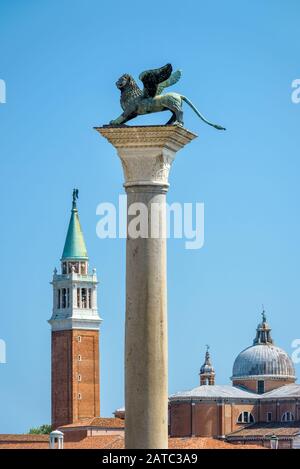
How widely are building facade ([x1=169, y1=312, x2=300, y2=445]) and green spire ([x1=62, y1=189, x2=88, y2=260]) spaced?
10.5 meters

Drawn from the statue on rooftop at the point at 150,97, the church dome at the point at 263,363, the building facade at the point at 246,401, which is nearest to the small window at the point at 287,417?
the building facade at the point at 246,401

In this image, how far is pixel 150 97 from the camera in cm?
1473

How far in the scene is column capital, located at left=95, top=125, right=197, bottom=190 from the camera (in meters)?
14.5

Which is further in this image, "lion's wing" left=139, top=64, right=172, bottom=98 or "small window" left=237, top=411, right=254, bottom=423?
"small window" left=237, top=411, right=254, bottom=423

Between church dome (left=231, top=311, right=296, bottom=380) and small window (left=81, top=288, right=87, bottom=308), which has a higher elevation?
small window (left=81, top=288, right=87, bottom=308)

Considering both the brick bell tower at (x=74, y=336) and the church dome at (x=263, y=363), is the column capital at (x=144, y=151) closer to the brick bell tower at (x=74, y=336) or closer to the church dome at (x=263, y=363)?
the brick bell tower at (x=74, y=336)

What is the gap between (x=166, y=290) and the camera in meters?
14.4

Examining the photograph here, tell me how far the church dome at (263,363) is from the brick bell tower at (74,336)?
28.7ft

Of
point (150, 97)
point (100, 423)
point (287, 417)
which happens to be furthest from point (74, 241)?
point (150, 97)

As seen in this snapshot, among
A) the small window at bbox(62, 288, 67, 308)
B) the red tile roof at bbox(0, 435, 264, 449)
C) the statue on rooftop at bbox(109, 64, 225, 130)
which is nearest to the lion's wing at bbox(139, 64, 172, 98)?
the statue on rooftop at bbox(109, 64, 225, 130)

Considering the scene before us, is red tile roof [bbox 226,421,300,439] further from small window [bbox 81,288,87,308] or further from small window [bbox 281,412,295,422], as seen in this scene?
small window [bbox 81,288,87,308]

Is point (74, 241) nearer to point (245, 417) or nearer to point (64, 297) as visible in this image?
point (64, 297)

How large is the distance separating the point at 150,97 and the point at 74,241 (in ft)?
296

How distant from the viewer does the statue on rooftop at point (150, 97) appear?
1461 cm
